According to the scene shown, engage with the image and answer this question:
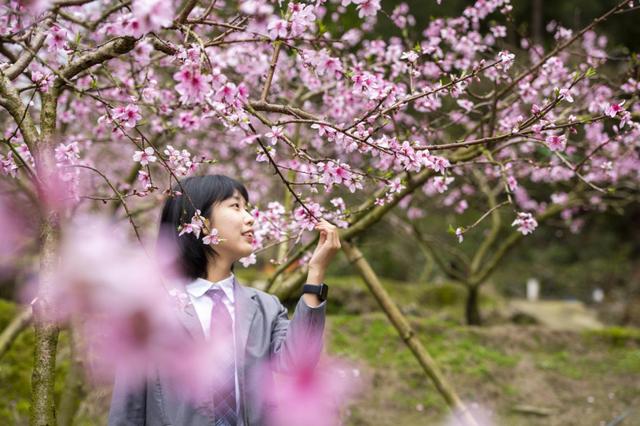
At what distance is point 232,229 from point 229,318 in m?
0.31

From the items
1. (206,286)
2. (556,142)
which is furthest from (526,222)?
(206,286)

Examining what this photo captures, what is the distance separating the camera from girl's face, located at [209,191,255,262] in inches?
82.9

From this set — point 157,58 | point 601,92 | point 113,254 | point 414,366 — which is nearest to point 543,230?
point 414,366

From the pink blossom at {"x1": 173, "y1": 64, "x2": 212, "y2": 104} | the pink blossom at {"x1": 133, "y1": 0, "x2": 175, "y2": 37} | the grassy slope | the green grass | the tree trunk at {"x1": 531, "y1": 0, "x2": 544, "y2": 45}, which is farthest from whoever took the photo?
the tree trunk at {"x1": 531, "y1": 0, "x2": 544, "y2": 45}

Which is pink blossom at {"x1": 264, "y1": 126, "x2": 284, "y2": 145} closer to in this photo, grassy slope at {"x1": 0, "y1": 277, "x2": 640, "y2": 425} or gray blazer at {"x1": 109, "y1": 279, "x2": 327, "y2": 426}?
gray blazer at {"x1": 109, "y1": 279, "x2": 327, "y2": 426}

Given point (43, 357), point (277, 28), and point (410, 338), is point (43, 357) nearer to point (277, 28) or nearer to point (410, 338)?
point (277, 28)

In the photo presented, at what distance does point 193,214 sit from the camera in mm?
2135

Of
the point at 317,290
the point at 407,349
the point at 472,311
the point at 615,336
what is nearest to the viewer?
the point at 317,290

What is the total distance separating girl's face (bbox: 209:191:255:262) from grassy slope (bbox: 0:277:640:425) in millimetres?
2400

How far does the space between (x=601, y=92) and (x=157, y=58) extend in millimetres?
2948

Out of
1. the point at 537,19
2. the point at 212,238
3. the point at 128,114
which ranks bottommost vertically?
the point at 212,238

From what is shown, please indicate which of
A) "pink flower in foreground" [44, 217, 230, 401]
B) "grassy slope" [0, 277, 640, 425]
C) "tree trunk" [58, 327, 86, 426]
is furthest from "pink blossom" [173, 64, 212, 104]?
"grassy slope" [0, 277, 640, 425]

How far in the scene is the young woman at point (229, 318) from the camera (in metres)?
1.89

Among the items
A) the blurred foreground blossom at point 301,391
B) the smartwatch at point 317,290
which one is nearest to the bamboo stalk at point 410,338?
the blurred foreground blossom at point 301,391
